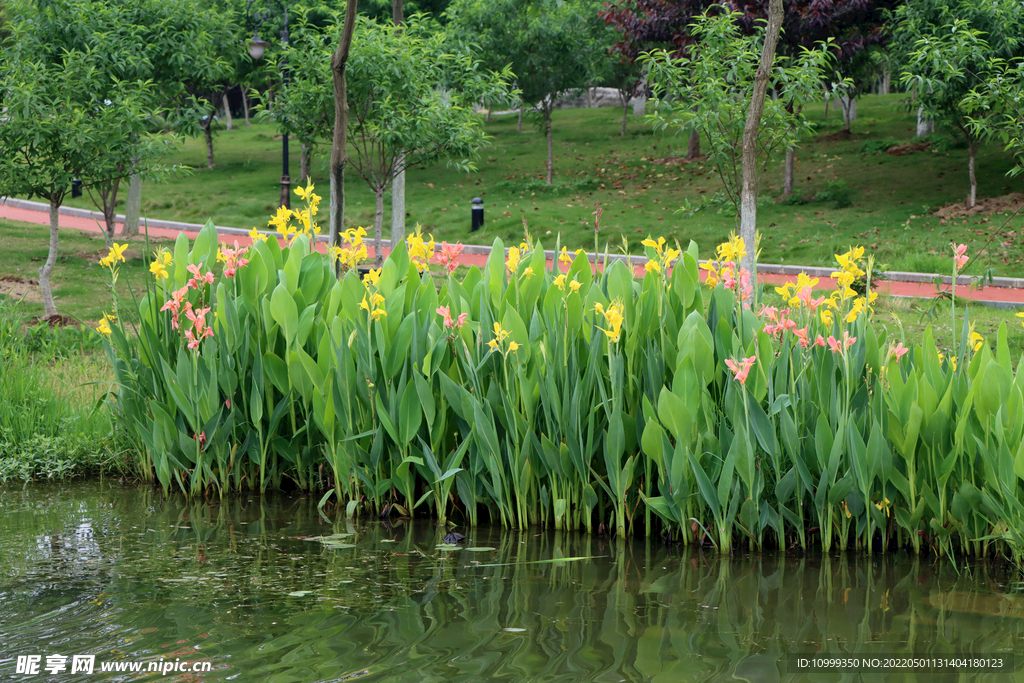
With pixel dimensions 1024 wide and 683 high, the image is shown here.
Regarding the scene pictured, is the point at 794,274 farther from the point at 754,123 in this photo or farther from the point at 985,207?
the point at 754,123

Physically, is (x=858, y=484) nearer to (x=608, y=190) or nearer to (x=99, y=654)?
(x=99, y=654)

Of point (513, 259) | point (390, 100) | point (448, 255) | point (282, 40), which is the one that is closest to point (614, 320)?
point (513, 259)

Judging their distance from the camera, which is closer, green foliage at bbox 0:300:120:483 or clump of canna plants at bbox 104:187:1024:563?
clump of canna plants at bbox 104:187:1024:563

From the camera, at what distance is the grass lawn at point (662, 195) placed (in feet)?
54.0

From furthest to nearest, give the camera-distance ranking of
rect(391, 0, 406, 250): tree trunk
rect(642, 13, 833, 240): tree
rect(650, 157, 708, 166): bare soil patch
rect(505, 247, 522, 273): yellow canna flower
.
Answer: rect(650, 157, 708, 166): bare soil patch, rect(391, 0, 406, 250): tree trunk, rect(642, 13, 833, 240): tree, rect(505, 247, 522, 273): yellow canna flower

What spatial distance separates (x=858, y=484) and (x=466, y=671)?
174cm

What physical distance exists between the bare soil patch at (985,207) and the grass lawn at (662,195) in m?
0.36

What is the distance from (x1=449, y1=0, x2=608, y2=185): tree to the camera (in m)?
23.3

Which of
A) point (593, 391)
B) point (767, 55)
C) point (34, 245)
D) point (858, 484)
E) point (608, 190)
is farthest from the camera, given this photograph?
point (608, 190)

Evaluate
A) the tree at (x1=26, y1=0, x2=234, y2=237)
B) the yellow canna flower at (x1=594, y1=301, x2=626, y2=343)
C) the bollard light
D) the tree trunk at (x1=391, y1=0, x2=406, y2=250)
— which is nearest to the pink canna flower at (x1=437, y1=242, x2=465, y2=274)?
the yellow canna flower at (x1=594, y1=301, x2=626, y2=343)

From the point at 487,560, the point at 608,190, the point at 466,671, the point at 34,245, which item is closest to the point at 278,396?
the point at 487,560

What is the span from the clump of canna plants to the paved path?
13.3ft

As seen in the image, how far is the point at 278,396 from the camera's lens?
4.54m

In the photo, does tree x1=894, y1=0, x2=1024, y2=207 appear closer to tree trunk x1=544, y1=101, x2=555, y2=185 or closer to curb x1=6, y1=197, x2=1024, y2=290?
curb x1=6, y1=197, x2=1024, y2=290
